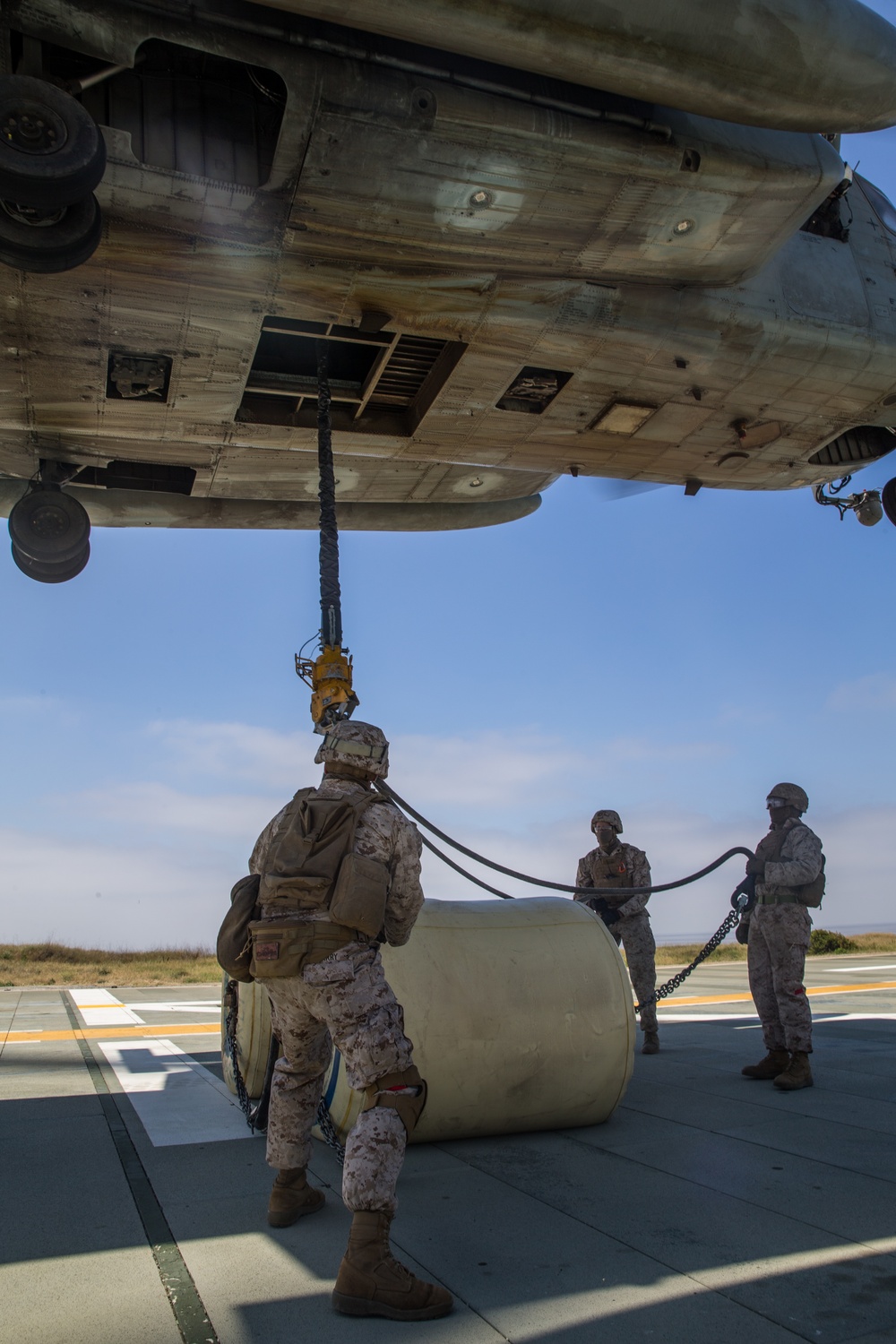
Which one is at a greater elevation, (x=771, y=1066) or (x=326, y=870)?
(x=326, y=870)

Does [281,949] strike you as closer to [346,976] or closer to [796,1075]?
[346,976]

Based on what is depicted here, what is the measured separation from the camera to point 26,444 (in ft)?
27.1

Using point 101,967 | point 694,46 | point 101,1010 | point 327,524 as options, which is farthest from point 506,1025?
point 101,967

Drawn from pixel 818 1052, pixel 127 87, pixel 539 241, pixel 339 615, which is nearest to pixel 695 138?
pixel 539 241

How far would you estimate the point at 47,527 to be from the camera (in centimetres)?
887

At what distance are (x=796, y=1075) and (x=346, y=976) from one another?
4328mm

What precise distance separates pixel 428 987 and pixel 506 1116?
0.90 m

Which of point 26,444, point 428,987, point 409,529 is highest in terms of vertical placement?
point 409,529

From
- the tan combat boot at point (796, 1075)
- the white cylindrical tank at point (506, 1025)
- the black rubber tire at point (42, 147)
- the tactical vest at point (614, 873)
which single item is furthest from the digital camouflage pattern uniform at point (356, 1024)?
the tactical vest at point (614, 873)

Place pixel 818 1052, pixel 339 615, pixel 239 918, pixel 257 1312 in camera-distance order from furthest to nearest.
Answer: pixel 818 1052 → pixel 339 615 → pixel 239 918 → pixel 257 1312

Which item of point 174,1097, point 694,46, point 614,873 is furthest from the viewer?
point 614,873

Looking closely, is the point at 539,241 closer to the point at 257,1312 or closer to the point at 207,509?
the point at 207,509

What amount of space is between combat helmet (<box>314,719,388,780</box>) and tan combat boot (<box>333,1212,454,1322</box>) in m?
1.87

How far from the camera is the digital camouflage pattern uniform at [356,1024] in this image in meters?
3.50
